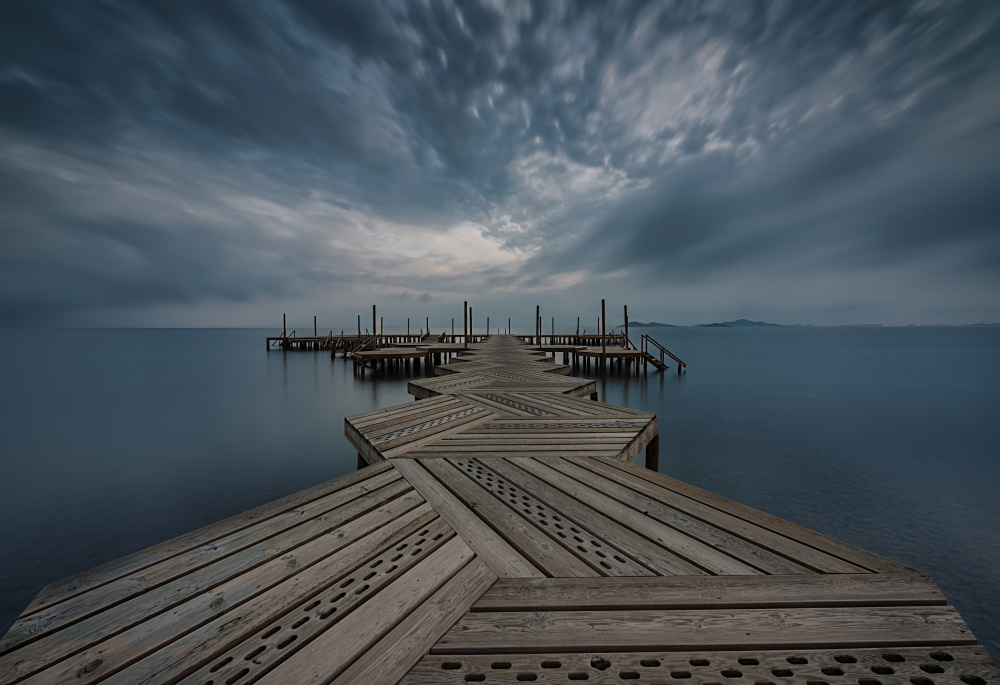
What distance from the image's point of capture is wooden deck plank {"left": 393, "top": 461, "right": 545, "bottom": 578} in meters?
1.53

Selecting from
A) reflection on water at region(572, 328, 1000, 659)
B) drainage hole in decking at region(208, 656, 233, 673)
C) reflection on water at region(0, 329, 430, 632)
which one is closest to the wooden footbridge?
drainage hole in decking at region(208, 656, 233, 673)

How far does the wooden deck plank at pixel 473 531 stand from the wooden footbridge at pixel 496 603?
0.4 inches

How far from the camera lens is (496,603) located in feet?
4.35

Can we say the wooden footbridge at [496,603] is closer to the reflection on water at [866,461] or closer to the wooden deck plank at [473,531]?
the wooden deck plank at [473,531]

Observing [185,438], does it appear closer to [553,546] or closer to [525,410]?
[525,410]

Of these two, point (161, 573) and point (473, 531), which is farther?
point (473, 531)

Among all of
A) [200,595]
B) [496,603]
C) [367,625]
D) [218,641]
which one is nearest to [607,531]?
[496,603]

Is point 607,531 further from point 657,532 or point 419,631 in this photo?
point 419,631

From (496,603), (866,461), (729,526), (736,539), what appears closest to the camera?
(496,603)

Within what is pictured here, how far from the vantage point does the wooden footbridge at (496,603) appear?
1.08 m

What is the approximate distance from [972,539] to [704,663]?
22.1 ft

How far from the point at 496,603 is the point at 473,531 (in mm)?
494

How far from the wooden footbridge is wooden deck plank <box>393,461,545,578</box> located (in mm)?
11

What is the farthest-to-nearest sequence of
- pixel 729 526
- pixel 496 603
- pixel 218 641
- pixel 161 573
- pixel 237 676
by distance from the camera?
pixel 729 526, pixel 161 573, pixel 496 603, pixel 218 641, pixel 237 676
